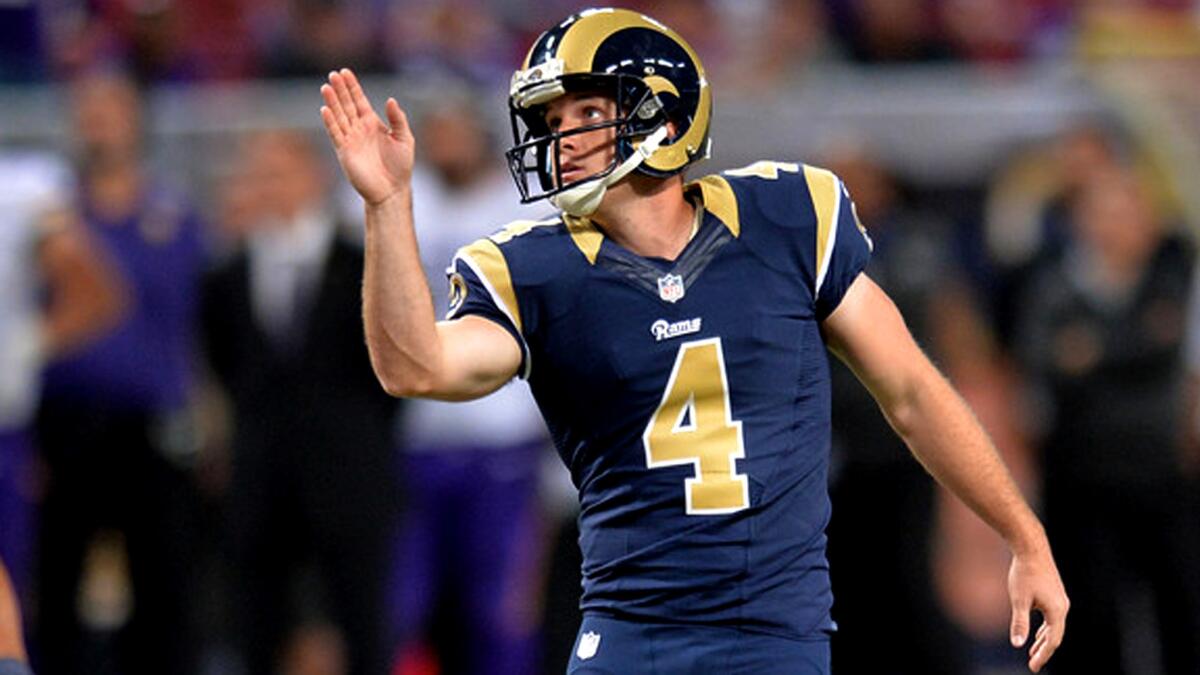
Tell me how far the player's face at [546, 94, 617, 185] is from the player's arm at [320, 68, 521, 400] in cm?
42

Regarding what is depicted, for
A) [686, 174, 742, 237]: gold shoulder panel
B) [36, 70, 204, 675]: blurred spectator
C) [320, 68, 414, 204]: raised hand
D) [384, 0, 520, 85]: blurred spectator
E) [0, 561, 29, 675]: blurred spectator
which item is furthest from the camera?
[384, 0, 520, 85]: blurred spectator

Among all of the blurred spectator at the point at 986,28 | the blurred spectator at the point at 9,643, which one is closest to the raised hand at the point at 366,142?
the blurred spectator at the point at 9,643

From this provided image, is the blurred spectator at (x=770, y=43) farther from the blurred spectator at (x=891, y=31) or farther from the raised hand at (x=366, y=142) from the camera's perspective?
the raised hand at (x=366, y=142)

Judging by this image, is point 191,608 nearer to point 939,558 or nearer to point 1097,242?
point 939,558

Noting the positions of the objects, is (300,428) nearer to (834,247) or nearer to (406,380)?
(834,247)

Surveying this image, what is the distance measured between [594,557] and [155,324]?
13.6 feet

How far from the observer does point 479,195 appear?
854 cm

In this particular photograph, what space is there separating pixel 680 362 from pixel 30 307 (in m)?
4.06

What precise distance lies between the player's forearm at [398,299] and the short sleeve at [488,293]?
23 centimetres

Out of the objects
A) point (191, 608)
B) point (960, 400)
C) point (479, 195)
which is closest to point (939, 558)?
point (479, 195)

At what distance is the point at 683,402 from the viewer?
435 centimetres

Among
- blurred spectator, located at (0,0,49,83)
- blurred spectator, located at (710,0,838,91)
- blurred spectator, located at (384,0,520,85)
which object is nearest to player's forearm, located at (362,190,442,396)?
blurred spectator, located at (384,0,520,85)

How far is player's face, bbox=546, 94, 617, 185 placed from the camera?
4.42 meters

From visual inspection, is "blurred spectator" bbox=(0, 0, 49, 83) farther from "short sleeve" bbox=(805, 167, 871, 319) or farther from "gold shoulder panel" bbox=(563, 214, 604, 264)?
"short sleeve" bbox=(805, 167, 871, 319)
